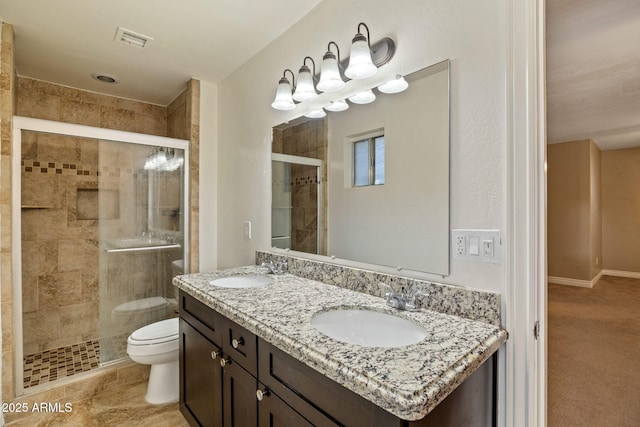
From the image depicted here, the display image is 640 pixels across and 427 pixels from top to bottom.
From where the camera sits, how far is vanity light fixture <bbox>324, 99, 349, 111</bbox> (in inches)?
61.5

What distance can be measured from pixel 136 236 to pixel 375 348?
2402 millimetres

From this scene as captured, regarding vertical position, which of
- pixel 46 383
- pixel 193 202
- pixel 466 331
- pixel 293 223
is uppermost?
pixel 193 202

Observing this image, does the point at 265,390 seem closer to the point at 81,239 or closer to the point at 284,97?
the point at 284,97

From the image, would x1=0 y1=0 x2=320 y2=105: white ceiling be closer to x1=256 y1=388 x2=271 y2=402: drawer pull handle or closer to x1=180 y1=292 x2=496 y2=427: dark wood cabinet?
x1=180 y1=292 x2=496 y2=427: dark wood cabinet

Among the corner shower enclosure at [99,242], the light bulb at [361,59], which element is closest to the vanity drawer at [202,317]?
the corner shower enclosure at [99,242]

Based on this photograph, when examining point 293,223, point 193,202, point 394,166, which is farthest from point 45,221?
point 394,166

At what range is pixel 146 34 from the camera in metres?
1.96

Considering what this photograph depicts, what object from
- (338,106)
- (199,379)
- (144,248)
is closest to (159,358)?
(199,379)

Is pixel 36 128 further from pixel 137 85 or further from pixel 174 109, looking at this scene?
pixel 174 109

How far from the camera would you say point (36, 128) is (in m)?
1.96

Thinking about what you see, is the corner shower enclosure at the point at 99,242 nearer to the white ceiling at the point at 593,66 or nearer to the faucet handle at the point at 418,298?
the faucet handle at the point at 418,298

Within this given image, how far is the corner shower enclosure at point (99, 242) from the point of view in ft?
7.95

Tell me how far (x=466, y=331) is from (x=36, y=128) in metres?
2.64

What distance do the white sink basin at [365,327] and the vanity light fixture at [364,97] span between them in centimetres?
94
